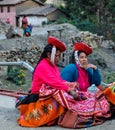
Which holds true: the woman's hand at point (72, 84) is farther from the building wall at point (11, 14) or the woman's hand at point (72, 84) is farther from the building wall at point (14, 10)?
the building wall at point (11, 14)

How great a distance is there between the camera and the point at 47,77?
6.11 meters

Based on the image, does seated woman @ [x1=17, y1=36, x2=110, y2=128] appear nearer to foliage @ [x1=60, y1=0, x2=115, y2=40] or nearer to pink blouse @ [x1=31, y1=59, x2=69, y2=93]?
pink blouse @ [x1=31, y1=59, x2=69, y2=93]

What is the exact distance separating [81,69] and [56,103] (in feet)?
2.49

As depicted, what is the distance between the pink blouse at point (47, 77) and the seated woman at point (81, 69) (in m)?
0.23

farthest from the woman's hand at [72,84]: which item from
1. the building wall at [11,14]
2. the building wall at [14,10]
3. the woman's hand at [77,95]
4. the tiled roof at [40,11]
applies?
the building wall at [11,14]

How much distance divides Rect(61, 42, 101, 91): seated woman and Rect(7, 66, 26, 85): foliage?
11177mm

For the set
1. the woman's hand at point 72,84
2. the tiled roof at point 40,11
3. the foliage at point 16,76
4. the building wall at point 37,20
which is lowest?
the foliage at point 16,76

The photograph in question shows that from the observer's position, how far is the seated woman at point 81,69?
6.38 m

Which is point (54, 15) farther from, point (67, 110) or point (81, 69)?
point (67, 110)

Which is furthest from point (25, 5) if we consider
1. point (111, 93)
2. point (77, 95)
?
point (111, 93)

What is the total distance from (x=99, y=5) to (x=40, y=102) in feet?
129

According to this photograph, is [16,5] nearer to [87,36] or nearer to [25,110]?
[87,36]

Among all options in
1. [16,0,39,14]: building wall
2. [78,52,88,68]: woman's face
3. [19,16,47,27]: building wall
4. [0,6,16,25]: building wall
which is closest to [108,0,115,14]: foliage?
[19,16,47,27]: building wall

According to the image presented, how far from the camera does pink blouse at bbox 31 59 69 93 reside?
19.7ft
